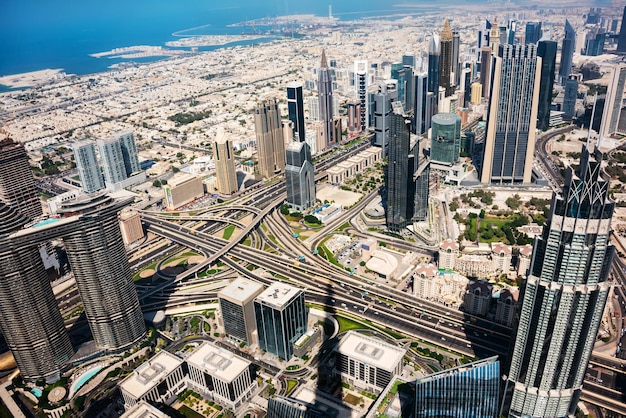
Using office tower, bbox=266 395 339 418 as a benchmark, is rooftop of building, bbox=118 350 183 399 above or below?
below

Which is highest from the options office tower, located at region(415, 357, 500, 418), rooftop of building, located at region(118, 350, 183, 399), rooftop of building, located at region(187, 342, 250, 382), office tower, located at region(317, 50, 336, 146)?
office tower, located at region(317, 50, 336, 146)

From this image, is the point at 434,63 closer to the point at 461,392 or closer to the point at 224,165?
the point at 224,165

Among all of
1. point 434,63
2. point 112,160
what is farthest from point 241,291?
point 434,63

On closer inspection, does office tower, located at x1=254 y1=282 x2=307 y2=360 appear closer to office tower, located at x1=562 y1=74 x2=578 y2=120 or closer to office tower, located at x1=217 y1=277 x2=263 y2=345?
office tower, located at x1=217 y1=277 x2=263 y2=345

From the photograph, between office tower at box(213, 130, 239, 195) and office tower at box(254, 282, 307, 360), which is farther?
office tower at box(213, 130, 239, 195)

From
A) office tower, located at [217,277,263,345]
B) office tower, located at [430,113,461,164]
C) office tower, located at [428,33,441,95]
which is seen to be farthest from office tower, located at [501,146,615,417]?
office tower, located at [428,33,441,95]

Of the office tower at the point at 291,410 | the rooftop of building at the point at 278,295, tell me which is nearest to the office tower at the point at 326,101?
the rooftop of building at the point at 278,295

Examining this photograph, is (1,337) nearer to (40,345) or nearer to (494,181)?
(40,345)

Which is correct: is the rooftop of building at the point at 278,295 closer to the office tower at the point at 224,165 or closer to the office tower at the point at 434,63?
the office tower at the point at 224,165
